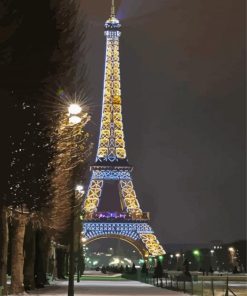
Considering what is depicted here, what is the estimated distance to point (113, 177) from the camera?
144 meters

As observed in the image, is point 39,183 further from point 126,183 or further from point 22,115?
point 126,183

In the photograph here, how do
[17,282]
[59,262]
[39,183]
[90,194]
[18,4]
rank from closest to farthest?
[18,4]
[39,183]
[17,282]
[59,262]
[90,194]

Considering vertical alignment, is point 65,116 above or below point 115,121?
below

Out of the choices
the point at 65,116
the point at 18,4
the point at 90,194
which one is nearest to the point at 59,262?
the point at 90,194

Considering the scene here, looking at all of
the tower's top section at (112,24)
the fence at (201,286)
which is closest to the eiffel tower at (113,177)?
the tower's top section at (112,24)

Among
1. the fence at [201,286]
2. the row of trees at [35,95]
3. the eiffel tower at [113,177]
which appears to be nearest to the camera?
the row of trees at [35,95]

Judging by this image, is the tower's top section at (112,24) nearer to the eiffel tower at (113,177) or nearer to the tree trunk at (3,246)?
the eiffel tower at (113,177)

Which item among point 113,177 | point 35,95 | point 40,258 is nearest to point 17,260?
point 40,258

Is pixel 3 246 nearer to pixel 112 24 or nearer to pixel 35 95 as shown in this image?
pixel 35 95

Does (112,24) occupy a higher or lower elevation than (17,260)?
higher

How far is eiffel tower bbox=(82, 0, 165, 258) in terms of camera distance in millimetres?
141500

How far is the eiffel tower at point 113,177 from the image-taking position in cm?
14150

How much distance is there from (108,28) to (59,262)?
224 ft

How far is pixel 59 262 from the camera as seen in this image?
314 ft
